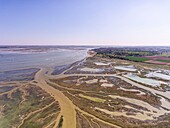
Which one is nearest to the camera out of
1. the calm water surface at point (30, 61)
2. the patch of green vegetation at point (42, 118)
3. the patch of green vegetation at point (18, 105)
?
the patch of green vegetation at point (42, 118)

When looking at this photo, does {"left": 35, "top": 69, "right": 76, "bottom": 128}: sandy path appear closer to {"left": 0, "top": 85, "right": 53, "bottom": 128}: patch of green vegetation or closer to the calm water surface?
{"left": 0, "top": 85, "right": 53, "bottom": 128}: patch of green vegetation

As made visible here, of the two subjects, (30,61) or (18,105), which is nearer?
(18,105)

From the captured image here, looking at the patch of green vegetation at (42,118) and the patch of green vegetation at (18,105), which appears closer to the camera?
the patch of green vegetation at (42,118)

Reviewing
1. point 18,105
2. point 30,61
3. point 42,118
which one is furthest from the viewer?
point 30,61

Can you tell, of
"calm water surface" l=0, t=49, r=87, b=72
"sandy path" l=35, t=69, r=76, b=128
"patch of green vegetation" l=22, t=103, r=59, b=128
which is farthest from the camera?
"calm water surface" l=0, t=49, r=87, b=72

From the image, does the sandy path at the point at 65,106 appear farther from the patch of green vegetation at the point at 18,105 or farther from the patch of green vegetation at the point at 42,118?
the patch of green vegetation at the point at 18,105

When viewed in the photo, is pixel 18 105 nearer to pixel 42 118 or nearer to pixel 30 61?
pixel 42 118

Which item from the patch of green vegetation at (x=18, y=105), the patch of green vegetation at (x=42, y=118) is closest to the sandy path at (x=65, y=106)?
the patch of green vegetation at (x=42, y=118)

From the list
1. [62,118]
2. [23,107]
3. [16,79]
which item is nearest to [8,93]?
[23,107]

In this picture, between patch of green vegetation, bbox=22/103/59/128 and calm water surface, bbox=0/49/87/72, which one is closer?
patch of green vegetation, bbox=22/103/59/128

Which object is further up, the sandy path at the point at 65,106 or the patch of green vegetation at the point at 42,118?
the patch of green vegetation at the point at 42,118

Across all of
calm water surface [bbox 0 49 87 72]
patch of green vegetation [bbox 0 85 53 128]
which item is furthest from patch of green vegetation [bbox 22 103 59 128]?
calm water surface [bbox 0 49 87 72]

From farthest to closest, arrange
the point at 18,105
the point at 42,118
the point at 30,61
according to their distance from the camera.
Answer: the point at 30,61
the point at 18,105
the point at 42,118

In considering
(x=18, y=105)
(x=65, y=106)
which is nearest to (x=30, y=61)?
(x=18, y=105)
